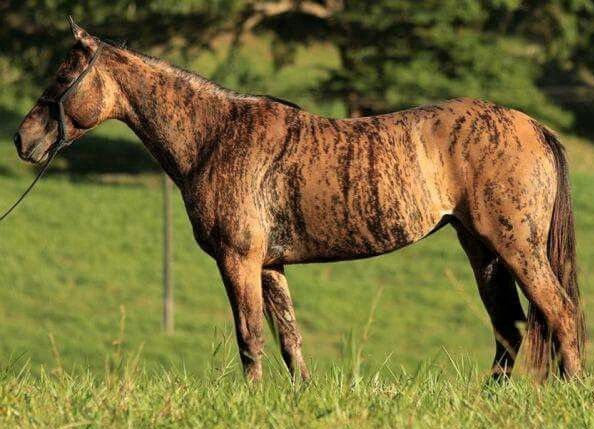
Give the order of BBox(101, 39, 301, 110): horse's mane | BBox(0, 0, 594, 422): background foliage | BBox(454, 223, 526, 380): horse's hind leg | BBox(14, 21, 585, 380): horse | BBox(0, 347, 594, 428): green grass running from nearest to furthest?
BBox(0, 347, 594, 428): green grass, BBox(0, 0, 594, 422): background foliage, BBox(14, 21, 585, 380): horse, BBox(101, 39, 301, 110): horse's mane, BBox(454, 223, 526, 380): horse's hind leg

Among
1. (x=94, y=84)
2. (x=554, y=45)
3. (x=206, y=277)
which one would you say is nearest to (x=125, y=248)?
(x=206, y=277)

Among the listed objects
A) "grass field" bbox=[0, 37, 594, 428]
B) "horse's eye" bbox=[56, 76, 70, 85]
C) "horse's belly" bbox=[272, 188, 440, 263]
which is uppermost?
"horse's eye" bbox=[56, 76, 70, 85]

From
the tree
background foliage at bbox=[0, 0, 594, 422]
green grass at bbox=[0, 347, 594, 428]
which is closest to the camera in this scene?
green grass at bbox=[0, 347, 594, 428]

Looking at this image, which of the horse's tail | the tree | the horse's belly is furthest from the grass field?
the tree

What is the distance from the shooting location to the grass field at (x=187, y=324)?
20.0 ft

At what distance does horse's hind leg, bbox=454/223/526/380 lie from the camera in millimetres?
7766

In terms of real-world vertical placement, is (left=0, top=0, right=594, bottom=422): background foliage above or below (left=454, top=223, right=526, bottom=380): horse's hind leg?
below

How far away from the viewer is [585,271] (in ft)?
69.1

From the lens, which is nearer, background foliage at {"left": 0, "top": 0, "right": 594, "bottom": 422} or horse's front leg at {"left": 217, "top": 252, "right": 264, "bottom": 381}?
background foliage at {"left": 0, "top": 0, "right": 594, "bottom": 422}

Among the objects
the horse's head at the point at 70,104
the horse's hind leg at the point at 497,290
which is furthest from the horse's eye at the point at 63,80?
the horse's hind leg at the point at 497,290

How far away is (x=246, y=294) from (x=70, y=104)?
1.51 metres

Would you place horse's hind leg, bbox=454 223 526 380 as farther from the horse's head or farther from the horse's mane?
the horse's head

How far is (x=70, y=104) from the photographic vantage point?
7.38 m

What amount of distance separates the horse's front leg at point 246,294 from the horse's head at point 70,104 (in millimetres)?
1167
